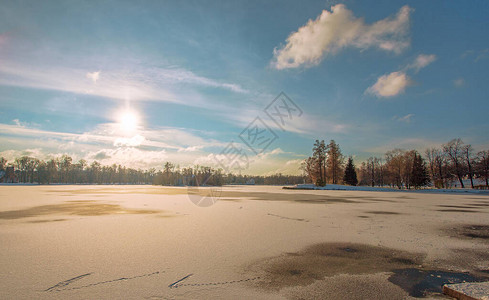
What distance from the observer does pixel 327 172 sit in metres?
64.9

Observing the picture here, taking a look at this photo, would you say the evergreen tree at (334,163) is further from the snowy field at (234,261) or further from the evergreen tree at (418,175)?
the snowy field at (234,261)

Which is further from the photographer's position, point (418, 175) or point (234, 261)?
point (418, 175)

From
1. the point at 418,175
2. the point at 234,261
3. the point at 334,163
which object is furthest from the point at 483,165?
the point at 234,261

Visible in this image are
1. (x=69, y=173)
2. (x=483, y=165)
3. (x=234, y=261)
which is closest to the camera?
(x=234, y=261)

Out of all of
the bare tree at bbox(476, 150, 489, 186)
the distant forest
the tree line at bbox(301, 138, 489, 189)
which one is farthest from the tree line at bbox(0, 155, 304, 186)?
the bare tree at bbox(476, 150, 489, 186)

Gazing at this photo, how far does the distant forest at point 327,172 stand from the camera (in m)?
56.5

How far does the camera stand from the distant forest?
56.5 meters

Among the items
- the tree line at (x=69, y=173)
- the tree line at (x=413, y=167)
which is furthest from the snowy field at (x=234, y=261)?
the tree line at (x=69, y=173)

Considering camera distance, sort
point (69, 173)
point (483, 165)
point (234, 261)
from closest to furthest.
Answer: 1. point (234, 261)
2. point (483, 165)
3. point (69, 173)

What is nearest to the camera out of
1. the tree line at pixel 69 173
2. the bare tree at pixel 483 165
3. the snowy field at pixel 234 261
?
the snowy field at pixel 234 261

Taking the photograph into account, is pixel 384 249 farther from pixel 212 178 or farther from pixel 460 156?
pixel 212 178

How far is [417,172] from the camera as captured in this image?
5469cm

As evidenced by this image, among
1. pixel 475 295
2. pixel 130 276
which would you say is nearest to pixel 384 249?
pixel 475 295

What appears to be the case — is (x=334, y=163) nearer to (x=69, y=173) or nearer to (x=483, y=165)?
(x=483, y=165)
